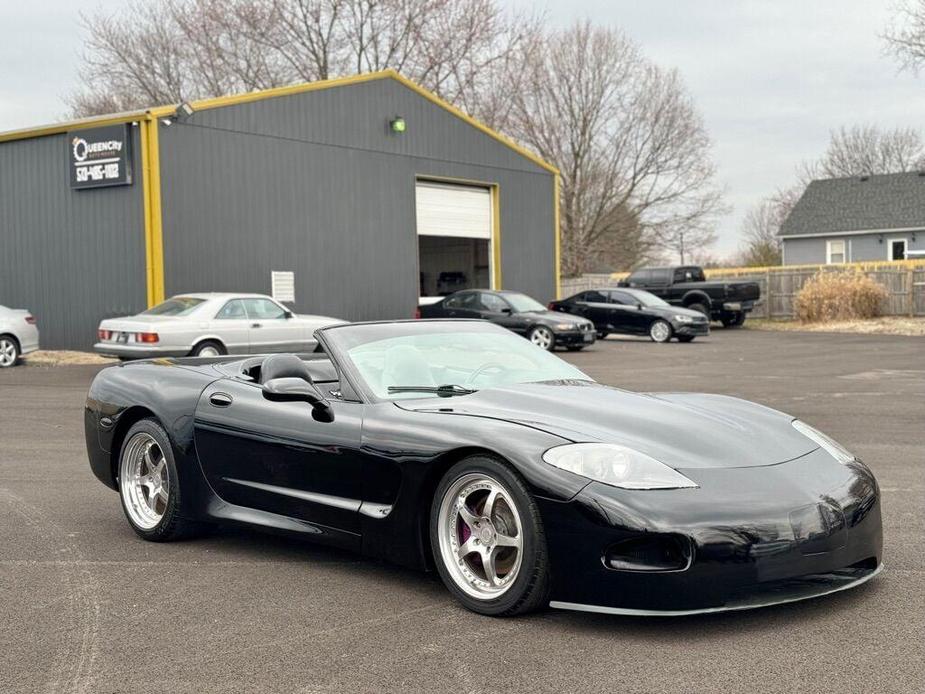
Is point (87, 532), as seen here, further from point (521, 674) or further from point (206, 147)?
point (206, 147)

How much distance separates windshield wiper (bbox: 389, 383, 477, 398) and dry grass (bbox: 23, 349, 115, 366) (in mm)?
18377

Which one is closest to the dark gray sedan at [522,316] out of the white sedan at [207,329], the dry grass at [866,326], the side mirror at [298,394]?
the white sedan at [207,329]

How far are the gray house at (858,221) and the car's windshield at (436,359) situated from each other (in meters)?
48.1

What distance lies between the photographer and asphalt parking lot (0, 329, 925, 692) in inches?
149

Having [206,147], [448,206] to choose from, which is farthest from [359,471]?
[448,206]

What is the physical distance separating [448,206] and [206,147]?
26.9 ft

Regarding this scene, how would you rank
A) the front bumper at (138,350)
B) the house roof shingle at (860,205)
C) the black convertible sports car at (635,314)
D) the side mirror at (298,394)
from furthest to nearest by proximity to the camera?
the house roof shingle at (860,205) → the black convertible sports car at (635,314) → the front bumper at (138,350) → the side mirror at (298,394)

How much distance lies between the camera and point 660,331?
2953 centimetres

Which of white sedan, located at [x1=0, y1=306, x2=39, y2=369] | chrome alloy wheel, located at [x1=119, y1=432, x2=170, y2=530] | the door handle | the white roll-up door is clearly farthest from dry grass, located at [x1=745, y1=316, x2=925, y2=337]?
the door handle

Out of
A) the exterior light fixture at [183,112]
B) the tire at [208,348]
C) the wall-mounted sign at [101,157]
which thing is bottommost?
the tire at [208,348]

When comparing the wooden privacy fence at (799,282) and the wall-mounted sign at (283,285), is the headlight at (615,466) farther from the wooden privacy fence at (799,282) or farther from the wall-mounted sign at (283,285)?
the wooden privacy fence at (799,282)

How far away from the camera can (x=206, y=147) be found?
24203mm

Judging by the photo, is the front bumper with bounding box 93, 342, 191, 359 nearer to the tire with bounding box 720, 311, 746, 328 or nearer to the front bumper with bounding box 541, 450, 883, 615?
the front bumper with bounding box 541, 450, 883, 615

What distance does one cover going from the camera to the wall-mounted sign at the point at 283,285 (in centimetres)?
2566
